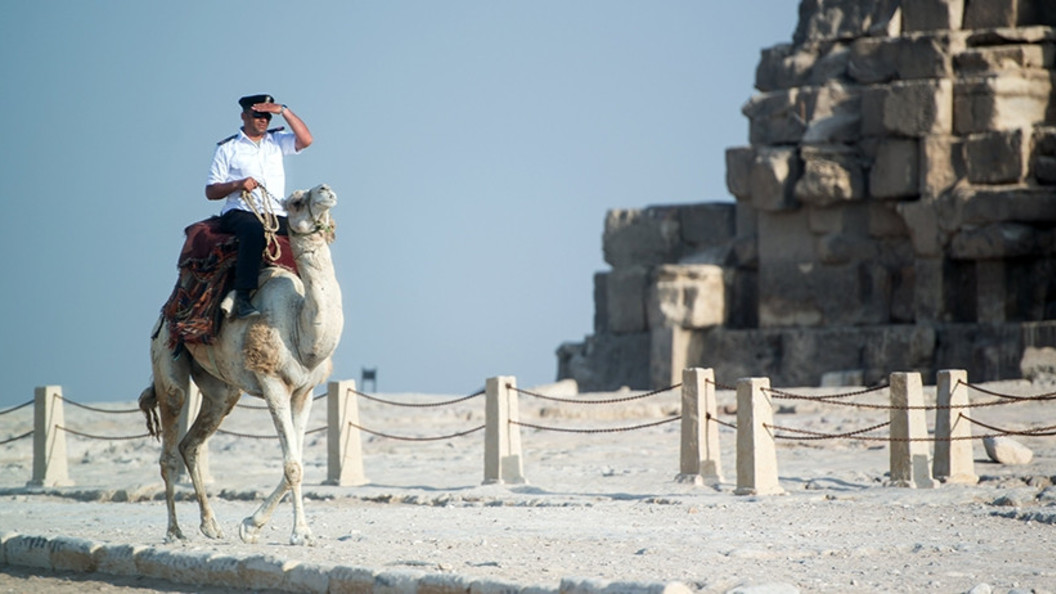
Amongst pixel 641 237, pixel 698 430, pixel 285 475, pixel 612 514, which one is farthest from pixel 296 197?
pixel 641 237

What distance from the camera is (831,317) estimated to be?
26.7 meters

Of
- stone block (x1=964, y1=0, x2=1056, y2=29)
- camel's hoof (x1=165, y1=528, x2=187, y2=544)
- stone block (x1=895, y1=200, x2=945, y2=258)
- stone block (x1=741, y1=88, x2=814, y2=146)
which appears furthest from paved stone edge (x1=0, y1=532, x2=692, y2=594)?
stone block (x1=964, y1=0, x2=1056, y2=29)

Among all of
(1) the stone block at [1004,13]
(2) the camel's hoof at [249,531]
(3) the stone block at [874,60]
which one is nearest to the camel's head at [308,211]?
(2) the camel's hoof at [249,531]

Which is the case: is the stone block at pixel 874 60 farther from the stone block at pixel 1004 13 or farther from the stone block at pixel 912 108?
the stone block at pixel 1004 13

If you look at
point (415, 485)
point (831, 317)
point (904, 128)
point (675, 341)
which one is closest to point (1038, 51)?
point (904, 128)

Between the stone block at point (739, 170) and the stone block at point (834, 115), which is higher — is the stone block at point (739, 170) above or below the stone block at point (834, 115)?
below

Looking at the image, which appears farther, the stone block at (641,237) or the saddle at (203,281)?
the stone block at (641,237)

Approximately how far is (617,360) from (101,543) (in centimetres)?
1993

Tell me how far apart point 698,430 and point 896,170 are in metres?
13.9

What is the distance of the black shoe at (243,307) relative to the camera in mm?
9688

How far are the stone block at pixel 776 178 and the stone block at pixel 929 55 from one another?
2.52 metres

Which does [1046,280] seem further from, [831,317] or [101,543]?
[101,543]

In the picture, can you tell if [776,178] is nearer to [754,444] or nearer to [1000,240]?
[1000,240]

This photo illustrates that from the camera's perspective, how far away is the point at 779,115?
2830 cm
